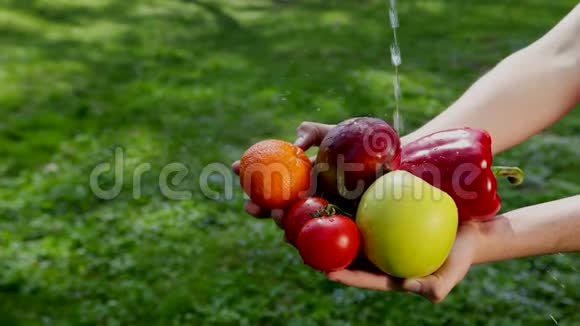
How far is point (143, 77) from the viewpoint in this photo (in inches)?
243

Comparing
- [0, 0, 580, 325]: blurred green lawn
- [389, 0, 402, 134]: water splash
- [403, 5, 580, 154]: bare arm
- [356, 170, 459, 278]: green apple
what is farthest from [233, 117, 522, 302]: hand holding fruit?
[389, 0, 402, 134]: water splash

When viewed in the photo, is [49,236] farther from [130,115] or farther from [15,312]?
[130,115]

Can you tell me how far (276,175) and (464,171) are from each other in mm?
532

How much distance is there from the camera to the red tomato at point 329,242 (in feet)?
5.79

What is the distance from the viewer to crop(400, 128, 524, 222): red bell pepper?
197 cm

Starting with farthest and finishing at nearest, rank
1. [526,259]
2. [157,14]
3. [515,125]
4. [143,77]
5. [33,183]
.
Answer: [157,14]
[143,77]
[33,183]
[526,259]
[515,125]

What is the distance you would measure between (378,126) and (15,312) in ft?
6.67

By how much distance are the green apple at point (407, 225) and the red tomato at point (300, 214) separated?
5.2 inches

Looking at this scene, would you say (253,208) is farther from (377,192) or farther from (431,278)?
(431,278)

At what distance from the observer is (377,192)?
6.06ft

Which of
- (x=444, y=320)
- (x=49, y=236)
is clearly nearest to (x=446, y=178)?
(x=444, y=320)

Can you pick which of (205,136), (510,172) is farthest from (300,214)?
(205,136)

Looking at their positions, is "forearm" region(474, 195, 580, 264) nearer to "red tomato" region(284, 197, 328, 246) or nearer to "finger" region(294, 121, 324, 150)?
"red tomato" region(284, 197, 328, 246)

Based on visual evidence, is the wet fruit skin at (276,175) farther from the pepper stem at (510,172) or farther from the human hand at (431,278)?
the pepper stem at (510,172)
